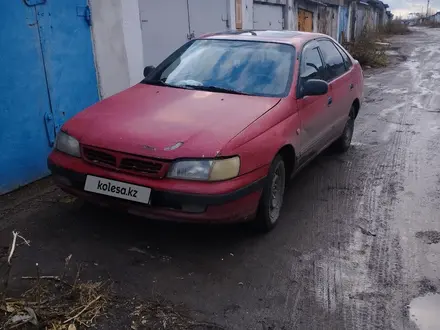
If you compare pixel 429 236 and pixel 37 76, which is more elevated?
pixel 37 76

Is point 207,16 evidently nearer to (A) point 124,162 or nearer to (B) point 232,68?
(B) point 232,68

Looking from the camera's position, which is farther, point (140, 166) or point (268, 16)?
point (268, 16)

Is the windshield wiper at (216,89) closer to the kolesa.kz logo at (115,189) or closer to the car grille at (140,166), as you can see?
the car grille at (140,166)

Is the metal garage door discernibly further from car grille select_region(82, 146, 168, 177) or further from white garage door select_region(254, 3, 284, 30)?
car grille select_region(82, 146, 168, 177)

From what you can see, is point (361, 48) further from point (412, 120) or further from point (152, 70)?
point (152, 70)

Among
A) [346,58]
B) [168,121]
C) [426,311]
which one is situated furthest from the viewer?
[346,58]

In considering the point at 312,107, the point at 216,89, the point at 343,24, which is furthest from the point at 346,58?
the point at 343,24

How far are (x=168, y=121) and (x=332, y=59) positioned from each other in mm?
2721

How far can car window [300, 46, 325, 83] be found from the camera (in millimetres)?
4437

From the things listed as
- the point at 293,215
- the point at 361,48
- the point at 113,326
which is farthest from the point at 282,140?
the point at 361,48

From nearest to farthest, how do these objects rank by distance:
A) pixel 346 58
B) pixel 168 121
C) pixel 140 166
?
pixel 140 166 → pixel 168 121 → pixel 346 58

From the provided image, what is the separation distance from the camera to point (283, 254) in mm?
→ 3596

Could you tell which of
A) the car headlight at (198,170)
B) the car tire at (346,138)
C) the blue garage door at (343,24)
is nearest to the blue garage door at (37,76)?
the car headlight at (198,170)

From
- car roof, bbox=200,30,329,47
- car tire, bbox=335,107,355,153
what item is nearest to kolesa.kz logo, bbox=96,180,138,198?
car roof, bbox=200,30,329,47
